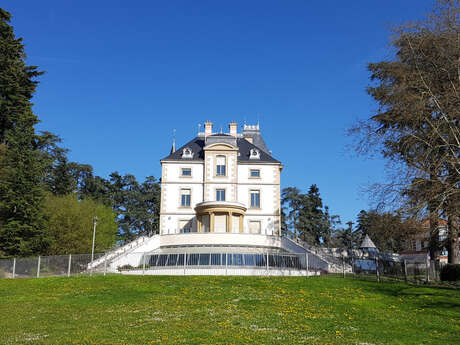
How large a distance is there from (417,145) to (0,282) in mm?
23102

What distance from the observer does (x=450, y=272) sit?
2642cm

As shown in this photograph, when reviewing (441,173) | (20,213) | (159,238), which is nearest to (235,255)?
(159,238)

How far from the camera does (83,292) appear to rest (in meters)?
21.4

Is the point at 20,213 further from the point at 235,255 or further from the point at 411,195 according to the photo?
the point at 411,195

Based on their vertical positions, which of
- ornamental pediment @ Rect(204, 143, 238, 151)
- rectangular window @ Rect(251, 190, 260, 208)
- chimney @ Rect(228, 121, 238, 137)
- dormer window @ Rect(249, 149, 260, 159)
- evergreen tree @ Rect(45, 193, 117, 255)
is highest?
chimney @ Rect(228, 121, 238, 137)

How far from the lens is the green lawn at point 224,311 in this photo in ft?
42.0

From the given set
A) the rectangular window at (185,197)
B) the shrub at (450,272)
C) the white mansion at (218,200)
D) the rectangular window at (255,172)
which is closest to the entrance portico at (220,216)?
the white mansion at (218,200)

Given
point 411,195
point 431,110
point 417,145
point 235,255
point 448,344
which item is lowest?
point 448,344

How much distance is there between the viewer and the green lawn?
1280 cm

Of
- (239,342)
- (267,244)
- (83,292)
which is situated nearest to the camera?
(239,342)

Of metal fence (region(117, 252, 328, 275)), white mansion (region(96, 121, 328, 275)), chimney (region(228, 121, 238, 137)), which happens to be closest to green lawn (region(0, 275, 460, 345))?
metal fence (region(117, 252, 328, 275))

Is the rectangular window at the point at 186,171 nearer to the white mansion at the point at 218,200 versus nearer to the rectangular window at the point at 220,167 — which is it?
the white mansion at the point at 218,200

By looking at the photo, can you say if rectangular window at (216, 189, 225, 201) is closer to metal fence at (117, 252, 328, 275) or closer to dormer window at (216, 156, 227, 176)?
dormer window at (216, 156, 227, 176)

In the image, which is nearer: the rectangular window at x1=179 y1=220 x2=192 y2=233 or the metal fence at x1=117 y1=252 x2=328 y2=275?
the metal fence at x1=117 y1=252 x2=328 y2=275
